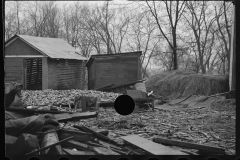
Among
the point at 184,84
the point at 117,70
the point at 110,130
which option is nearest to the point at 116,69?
the point at 117,70

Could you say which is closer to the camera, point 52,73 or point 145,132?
point 145,132

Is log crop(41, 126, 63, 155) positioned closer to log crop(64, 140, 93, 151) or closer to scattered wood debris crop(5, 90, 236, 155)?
scattered wood debris crop(5, 90, 236, 155)

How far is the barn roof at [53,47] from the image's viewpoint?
15.0 feet

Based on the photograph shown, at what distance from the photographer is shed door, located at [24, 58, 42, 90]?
4.50 meters

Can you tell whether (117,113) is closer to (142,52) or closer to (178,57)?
(142,52)

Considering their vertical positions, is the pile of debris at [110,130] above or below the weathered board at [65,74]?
below

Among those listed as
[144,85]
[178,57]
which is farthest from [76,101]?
[178,57]

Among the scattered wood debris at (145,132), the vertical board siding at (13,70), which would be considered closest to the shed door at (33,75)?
the vertical board siding at (13,70)

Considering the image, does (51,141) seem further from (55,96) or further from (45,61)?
(45,61)

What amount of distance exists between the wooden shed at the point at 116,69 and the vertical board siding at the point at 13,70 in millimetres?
1195

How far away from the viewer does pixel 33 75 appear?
4.05 meters

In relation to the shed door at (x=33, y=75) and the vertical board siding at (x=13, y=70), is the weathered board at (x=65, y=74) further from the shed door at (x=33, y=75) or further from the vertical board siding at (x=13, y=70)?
the vertical board siding at (x=13, y=70)

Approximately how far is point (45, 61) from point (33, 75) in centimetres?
93

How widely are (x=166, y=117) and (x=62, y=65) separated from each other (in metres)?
2.32
